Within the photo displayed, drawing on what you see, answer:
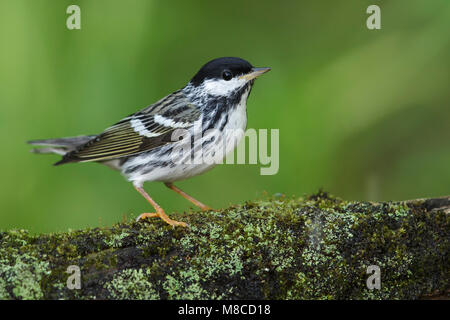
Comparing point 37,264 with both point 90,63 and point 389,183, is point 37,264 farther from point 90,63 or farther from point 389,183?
point 389,183

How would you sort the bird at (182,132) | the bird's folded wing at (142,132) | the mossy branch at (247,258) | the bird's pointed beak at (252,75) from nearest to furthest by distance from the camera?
the mossy branch at (247,258) < the bird at (182,132) < the bird's folded wing at (142,132) < the bird's pointed beak at (252,75)

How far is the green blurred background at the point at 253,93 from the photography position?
6797mm

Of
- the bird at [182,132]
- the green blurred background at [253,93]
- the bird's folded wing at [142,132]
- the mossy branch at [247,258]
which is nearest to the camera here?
the mossy branch at [247,258]

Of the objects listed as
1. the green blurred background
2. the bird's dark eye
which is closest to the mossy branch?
the bird's dark eye

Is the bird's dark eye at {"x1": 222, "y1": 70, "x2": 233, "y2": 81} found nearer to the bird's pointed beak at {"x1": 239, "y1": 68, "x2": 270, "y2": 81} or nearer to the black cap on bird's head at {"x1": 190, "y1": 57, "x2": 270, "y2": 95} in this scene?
the black cap on bird's head at {"x1": 190, "y1": 57, "x2": 270, "y2": 95}

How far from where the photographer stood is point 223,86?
216 inches

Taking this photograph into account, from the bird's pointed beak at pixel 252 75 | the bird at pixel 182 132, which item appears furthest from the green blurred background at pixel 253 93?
the bird's pointed beak at pixel 252 75

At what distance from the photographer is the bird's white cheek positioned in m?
5.46

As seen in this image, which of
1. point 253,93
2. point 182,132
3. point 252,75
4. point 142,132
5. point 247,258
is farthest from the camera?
point 253,93

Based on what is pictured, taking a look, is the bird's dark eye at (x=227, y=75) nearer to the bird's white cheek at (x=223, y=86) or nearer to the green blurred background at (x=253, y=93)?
the bird's white cheek at (x=223, y=86)

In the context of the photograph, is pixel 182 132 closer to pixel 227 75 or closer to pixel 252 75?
pixel 227 75

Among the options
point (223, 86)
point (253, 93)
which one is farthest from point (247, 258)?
point (253, 93)

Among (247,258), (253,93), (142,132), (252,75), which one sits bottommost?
(247,258)

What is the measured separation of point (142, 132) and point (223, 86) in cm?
100
